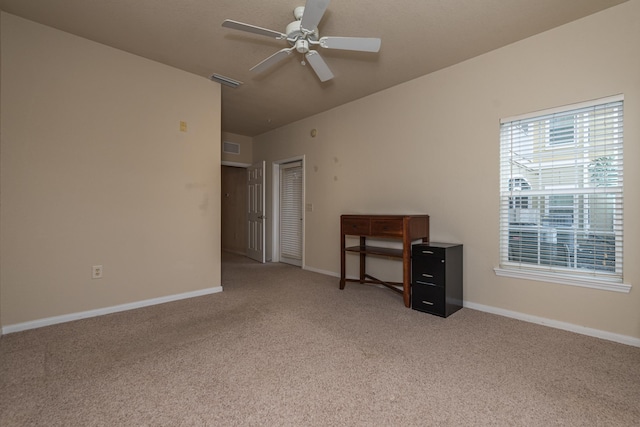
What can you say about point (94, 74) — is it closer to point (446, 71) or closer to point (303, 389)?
point (303, 389)

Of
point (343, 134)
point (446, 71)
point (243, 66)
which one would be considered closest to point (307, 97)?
point (343, 134)

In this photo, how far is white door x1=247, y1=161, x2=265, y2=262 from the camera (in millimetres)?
5664

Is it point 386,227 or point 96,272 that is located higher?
point 386,227

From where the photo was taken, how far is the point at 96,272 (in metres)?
2.88

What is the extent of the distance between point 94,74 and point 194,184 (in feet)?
4.53

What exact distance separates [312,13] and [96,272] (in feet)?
9.77

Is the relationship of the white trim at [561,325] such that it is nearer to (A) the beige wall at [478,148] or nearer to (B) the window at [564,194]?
(A) the beige wall at [478,148]

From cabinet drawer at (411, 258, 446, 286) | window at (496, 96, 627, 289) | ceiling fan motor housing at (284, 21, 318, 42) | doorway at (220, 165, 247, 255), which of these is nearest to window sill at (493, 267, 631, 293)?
window at (496, 96, 627, 289)

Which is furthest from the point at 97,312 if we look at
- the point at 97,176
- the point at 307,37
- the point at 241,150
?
the point at 241,150

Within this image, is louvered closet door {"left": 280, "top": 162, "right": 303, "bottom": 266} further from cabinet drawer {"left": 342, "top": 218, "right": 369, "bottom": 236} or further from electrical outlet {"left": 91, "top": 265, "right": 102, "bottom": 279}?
electrical outlet {"left": 91, "top": 265, "right": 102, "bottom": 279}

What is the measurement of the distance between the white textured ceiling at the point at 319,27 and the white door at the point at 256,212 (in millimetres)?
2295

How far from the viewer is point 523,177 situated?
2.79 meters

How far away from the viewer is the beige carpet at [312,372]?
149 cm

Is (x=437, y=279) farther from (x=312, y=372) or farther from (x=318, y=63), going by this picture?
(x=318, y=63)
